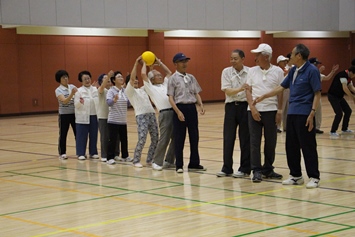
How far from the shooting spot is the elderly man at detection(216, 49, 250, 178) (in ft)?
32.0

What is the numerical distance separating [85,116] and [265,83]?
4522 millimetres

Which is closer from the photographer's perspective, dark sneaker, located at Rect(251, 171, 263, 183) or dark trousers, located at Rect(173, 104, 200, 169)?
dark sneaker, located at Rect(251, 171, 263, 183)

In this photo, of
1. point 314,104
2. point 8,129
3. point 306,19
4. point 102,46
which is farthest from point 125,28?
point 314,104

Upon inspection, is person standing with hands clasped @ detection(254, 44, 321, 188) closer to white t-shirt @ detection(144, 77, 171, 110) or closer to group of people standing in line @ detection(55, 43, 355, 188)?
group of people standing in line @ detection(55, 43, 355, 188)

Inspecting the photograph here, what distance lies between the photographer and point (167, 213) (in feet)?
24.5

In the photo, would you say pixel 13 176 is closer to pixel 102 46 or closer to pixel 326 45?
pixel 102 46

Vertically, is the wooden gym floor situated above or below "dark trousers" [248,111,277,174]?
below

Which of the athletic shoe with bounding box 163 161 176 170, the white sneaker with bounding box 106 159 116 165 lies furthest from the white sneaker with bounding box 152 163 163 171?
the white sneaker with bounding box 106 159 116 165

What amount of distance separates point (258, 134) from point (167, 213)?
2475 mm

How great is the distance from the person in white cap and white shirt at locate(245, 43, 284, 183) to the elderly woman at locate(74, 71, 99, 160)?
13.8 ft

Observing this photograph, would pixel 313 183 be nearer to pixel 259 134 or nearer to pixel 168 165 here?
pixel 259 134

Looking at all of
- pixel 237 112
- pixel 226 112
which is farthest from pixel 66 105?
pixel 237 112

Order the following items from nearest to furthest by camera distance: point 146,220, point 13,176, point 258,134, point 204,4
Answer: point 146,220 → point 258,134 → point 13,176 → point 204,4

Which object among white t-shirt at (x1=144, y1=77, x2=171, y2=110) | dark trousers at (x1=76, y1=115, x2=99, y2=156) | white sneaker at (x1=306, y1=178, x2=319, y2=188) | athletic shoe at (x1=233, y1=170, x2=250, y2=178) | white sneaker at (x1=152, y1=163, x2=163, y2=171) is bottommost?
white sneaker at (x1=152, y1=163, x2=163, y2=171)
